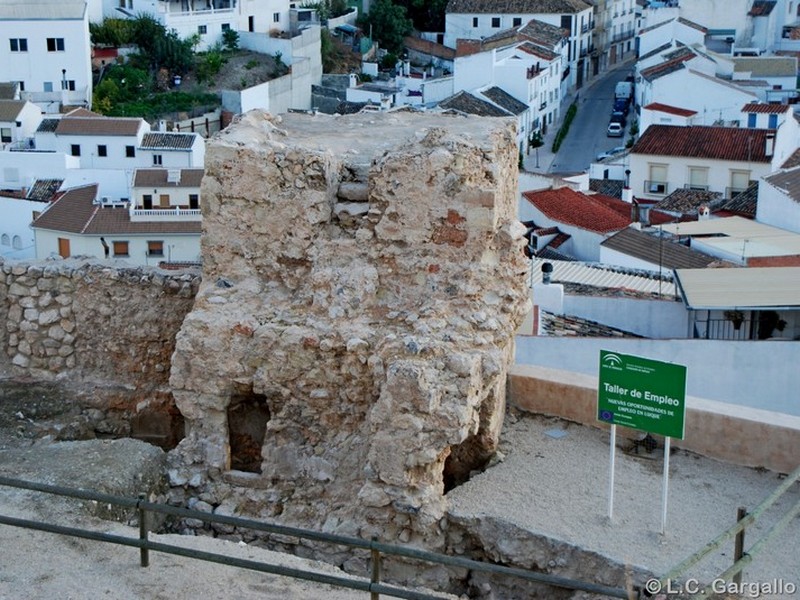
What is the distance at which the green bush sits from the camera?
158 feet

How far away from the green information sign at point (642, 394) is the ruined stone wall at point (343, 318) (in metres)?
0.63

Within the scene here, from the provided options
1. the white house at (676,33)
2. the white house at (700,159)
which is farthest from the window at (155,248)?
the white house at (676,33)

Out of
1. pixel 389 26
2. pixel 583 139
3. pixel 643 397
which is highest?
pixel 643 397

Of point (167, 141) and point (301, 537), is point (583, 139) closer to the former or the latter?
point (167, 141)

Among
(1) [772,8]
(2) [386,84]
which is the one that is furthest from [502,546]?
(1) [772,8]

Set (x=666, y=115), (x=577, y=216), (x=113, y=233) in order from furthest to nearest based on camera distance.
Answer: (x=666, y=115)
(x=113, y=233)
(x=577, y=216)

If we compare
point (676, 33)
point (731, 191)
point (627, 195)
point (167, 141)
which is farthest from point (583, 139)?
point (167, 141)

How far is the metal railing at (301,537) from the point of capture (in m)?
5.86

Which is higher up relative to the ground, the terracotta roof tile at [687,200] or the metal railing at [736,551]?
the metal railing at [736,551]

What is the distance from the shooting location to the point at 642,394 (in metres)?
7.43

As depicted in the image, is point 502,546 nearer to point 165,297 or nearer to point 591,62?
point 165,297

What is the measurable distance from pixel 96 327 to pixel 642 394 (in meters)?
3.73

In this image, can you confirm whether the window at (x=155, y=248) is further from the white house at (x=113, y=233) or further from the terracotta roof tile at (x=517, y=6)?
the terracotta roof tile at (x=517, y=6)

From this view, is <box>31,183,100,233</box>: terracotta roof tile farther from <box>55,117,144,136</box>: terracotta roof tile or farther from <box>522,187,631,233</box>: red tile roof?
<box>522,187,631,233</box>: red tile roof
